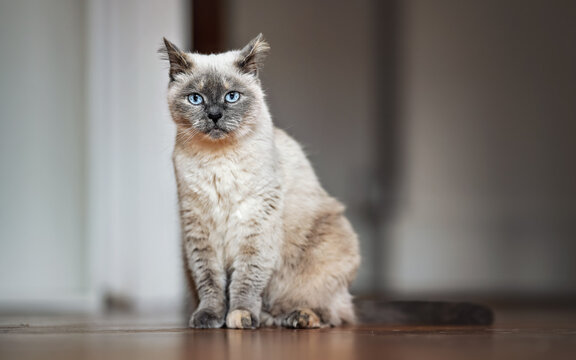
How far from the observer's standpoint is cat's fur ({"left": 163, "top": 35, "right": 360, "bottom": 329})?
71.1 inches

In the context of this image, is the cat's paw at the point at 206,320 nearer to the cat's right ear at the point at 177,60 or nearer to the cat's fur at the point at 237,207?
the cat's fur at the point at 237,207

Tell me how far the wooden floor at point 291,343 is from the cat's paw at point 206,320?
0.04 meters

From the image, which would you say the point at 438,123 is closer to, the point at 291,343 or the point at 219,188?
the point at 219,188

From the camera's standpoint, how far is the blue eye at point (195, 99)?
1801 mm

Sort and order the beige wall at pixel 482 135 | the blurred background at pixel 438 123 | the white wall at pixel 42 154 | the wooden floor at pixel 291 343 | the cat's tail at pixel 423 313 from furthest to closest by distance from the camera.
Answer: the beige wall at pixel 482 135 → the blurred background at pixel 438 123 → the white wall at pixel 42 154 → the cat's tail at pixel 423 313 → the wooden floor at pixel 291 343

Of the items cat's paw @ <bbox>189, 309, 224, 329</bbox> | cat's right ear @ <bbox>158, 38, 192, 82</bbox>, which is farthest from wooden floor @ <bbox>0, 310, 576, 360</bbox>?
cat's right ear @ <bbox>158, 38, 192, 82</bbox>

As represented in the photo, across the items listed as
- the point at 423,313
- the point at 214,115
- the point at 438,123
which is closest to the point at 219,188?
the point at 214,115

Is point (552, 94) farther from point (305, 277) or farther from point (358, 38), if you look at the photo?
point (305, 277)

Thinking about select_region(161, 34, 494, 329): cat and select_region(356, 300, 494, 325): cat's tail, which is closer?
select_region(161, 34, 494, 329): cat

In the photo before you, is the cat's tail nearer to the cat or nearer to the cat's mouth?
the cat

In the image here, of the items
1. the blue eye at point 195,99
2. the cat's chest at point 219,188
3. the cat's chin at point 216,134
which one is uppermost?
the blue eye at point 195,99

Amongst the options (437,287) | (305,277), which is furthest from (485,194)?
(305,277)

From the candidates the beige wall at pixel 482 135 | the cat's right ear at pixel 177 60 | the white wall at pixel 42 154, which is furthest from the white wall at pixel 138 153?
the beige wall at pixel 482 135

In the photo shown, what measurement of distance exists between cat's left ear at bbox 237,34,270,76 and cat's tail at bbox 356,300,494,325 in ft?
2.51
